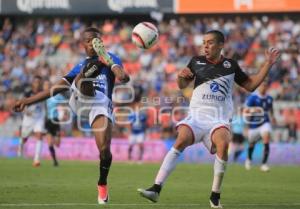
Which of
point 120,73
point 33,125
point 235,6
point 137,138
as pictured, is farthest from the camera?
point 235,6

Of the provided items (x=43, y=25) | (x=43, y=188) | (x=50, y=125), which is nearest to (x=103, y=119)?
(x=43, y=188)

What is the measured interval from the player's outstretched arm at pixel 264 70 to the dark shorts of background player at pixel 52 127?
1369cm

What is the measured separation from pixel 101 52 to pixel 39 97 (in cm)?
124

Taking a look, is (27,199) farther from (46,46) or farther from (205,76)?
(46,46)

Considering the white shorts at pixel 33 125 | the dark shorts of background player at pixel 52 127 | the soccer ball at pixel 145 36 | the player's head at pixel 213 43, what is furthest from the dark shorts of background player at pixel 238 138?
the player's head at pixel 213 43

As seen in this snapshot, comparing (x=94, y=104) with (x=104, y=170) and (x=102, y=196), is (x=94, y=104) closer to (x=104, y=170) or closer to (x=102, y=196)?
(x=104, y=170)

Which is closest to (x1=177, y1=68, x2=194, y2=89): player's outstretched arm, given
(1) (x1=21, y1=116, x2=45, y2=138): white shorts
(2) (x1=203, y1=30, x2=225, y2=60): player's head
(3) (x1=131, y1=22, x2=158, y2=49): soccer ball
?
(2) (x1=203, y1=30, x2=225, y2=60): player's head

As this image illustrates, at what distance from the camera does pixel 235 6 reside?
34.1 m

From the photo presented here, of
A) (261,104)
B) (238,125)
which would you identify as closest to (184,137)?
(261,104)

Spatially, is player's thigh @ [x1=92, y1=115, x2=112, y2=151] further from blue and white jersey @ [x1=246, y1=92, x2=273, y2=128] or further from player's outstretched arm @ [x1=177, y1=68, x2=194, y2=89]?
blue and white jersey @ [x1=246, y1=92, x2=273, y2=128]

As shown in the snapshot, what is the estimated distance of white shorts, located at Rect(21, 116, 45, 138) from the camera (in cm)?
2473

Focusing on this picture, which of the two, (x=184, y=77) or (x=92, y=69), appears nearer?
(x=184, y=77)

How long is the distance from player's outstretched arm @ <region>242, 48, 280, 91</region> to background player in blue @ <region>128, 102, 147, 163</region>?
17139mm

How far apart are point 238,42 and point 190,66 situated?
21.7 meters
